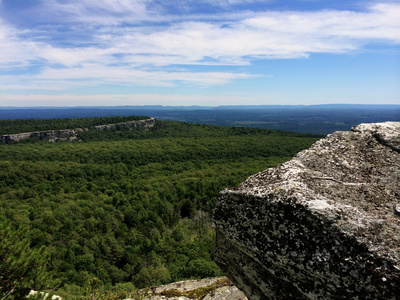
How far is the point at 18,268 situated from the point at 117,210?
33953 millimetres

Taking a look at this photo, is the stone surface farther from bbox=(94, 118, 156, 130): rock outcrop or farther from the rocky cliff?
bbox=(94, 118, 156, 130): rock outcrop

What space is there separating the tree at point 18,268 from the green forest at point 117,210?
0.04 m

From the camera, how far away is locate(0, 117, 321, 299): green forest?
26.8 m

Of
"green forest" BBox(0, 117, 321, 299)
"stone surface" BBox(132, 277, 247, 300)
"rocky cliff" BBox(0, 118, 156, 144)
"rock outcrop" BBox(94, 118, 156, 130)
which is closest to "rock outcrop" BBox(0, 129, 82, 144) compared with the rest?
"rocky cliff" BBox(0, 118, 156, 144)

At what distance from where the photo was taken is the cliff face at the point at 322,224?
3.37m

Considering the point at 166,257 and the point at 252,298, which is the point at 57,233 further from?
the point at 252,298

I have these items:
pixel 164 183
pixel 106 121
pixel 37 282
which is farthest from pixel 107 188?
pixel 106 121

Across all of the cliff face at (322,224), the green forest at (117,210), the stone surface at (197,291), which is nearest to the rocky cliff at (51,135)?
the green forest at (117,210)

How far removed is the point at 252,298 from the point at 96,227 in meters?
38.5

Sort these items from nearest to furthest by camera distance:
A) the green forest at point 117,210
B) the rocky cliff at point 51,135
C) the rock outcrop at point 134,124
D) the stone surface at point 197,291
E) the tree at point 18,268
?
the stone surface at point 197,291 < the tree at point 18,268 < the green forest at point 117,210 < the rocky cliff at point 51,135 < the rock outcrop at point 134,124

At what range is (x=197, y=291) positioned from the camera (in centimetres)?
1010

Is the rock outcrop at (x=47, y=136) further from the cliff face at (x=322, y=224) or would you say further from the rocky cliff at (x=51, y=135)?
the cliff face at (x=322, y=224)

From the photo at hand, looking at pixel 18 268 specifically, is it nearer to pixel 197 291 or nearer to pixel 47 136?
pixel 197 291

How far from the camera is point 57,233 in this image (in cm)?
3366
